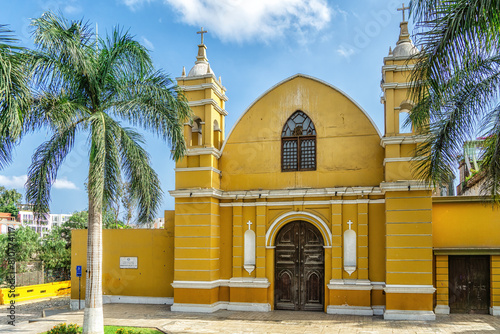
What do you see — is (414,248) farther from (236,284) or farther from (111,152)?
(111,152)

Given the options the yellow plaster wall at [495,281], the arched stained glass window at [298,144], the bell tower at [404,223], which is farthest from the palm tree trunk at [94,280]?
the yellow plaster wall at [495,281]

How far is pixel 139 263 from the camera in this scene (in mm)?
17234

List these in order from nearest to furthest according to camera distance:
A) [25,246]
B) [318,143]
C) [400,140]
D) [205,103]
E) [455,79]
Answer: [455,79] → [400,140] → [318,143] → [205,103] → [25,246]

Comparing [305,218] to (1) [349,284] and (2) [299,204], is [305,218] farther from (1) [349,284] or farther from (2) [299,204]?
(1) [349,284]

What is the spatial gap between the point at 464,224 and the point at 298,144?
5707mm

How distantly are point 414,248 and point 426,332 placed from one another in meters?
2.56

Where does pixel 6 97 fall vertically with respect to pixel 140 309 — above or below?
above

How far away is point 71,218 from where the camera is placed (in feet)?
110

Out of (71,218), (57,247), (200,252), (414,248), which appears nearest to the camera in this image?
(414,248)

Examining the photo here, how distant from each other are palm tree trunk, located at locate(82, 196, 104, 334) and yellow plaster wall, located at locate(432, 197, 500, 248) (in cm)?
990

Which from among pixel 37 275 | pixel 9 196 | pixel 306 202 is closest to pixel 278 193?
pixel 306 202

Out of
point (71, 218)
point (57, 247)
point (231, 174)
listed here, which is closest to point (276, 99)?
point (231, 174)

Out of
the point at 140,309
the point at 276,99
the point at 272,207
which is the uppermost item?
the point at 276,99

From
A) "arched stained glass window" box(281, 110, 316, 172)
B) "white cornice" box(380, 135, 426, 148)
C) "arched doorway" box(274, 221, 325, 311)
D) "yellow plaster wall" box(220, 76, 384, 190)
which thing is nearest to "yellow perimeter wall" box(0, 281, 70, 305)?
"yellow plaster wall" box(220, 76, 384, 190)
